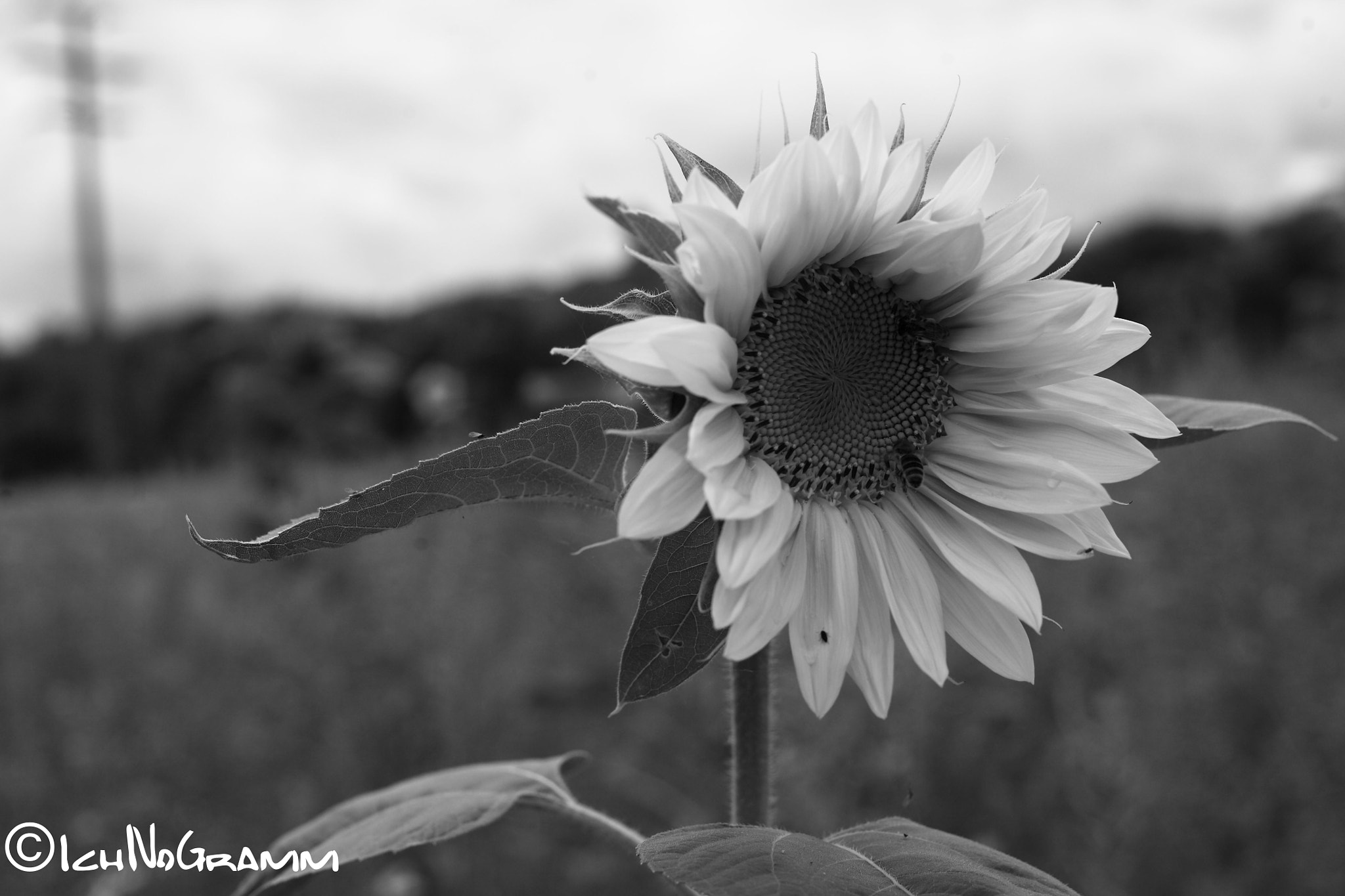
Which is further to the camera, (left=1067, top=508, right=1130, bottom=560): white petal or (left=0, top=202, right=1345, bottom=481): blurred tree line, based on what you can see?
(left=0, top=202, right=1345, bottom=481): blurred tree line

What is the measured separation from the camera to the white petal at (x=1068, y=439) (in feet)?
3.28

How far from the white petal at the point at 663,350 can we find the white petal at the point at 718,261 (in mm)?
25

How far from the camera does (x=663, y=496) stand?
0.87 meters

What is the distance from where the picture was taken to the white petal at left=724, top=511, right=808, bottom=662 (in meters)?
0.87

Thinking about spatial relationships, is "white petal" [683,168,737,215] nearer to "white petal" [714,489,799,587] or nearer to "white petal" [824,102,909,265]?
"white petal" [824,102,909,265]

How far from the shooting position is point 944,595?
3.37 ft

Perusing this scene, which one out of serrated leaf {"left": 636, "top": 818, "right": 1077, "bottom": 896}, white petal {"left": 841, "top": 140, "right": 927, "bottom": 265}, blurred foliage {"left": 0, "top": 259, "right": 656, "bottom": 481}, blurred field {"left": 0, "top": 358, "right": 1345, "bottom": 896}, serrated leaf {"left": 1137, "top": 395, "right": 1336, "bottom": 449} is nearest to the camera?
serrated leaf {"left": 636, "top": 818, "right": 1077, "bottom": 896}

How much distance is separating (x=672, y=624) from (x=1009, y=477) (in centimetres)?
35

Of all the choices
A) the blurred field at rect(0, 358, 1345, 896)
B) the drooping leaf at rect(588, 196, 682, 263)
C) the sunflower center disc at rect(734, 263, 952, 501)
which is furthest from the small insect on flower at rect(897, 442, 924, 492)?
the blurred field at rect(0, 358, 1345, 896)

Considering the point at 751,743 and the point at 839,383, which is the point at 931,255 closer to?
the point at 839,383

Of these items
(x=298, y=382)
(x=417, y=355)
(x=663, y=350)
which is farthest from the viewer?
(x=417, y=355)

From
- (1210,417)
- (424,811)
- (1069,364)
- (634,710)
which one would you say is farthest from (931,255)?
(634,710)

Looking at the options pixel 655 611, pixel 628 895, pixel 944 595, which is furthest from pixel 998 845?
pixel 655 611

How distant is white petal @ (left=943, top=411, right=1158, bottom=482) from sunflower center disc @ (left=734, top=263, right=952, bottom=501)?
4cm
